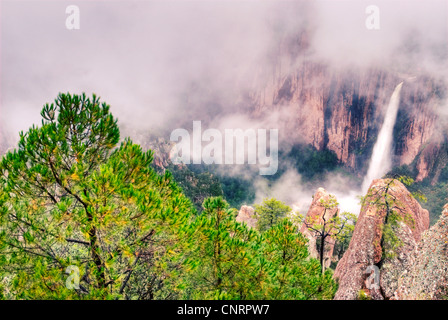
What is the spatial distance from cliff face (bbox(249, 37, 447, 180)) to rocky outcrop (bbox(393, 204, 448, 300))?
140m

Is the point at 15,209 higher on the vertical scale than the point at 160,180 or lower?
lower

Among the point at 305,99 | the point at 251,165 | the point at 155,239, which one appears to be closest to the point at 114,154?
the point at 155,239

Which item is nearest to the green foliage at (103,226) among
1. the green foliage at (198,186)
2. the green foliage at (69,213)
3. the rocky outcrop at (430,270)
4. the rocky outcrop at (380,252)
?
the green foliage at (69,213)

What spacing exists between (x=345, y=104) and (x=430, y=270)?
166 metres

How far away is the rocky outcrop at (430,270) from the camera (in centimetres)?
662

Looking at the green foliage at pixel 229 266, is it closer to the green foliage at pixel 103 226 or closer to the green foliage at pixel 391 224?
the green foliage at pixel 103 226

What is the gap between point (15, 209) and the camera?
652 cm

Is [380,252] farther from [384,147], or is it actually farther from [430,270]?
[384,147]

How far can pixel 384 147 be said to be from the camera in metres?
131

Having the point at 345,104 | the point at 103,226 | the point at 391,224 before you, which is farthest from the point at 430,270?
the point at 345,104

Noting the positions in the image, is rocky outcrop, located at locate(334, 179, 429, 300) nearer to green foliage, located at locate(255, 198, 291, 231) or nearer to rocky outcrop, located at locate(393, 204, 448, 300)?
rocky outcrop, located at locate(393, 204, 448, 300)

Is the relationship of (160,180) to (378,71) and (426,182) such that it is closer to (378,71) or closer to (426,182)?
(426,182)

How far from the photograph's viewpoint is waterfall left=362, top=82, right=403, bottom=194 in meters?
127

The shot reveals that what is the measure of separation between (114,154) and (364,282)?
12937 millimetres
